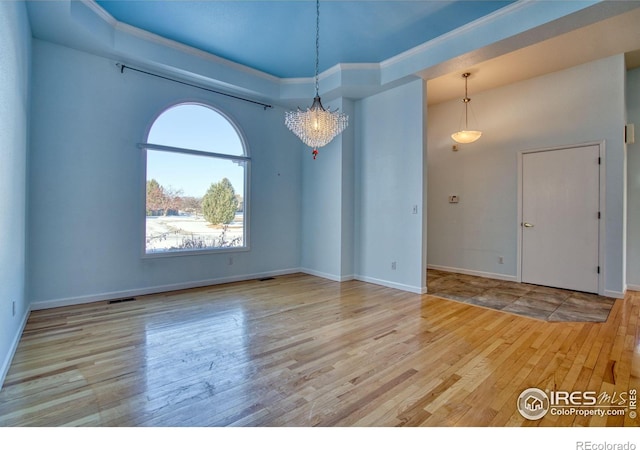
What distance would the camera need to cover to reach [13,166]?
7.71 ft

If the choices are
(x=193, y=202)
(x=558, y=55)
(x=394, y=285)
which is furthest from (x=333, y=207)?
(x=558, y=55)

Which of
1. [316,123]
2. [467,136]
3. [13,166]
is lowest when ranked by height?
[13,166]

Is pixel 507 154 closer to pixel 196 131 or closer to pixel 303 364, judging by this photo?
pixel 303 364

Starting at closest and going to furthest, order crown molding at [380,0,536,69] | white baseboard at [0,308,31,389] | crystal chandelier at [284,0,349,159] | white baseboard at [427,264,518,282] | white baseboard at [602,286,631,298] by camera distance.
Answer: white baseboard at [0,308,31,389] → crown molding at [380,0,536,69] → crystal chandelier at [284,0,349,159] → white baseboard at [602,286,631,298] → white baseboard at [427,264,518,282]

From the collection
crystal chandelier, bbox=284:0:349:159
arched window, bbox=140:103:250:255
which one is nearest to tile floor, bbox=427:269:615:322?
crystal chandelier, bbox=284:0:349:159

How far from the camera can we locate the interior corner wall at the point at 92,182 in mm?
3291

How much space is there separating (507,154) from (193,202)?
5.35 m

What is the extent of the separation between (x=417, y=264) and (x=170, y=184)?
383cm

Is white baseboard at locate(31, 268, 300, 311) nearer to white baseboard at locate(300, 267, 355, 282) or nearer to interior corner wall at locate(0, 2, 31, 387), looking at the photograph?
interior corner wall at locate(0, 2, 31, 387)

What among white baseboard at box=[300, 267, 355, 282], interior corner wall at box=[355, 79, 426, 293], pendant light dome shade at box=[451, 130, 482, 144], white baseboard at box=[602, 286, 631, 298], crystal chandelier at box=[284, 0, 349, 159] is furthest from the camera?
white baseboard at box=[300, 267, 355, 282]

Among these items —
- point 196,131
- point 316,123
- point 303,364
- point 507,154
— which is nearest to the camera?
point 303,364

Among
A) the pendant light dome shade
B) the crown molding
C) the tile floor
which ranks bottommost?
the tile floor

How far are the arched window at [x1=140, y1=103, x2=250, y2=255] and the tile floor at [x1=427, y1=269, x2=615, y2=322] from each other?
136 inches

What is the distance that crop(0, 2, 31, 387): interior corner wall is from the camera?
6.44 ft
